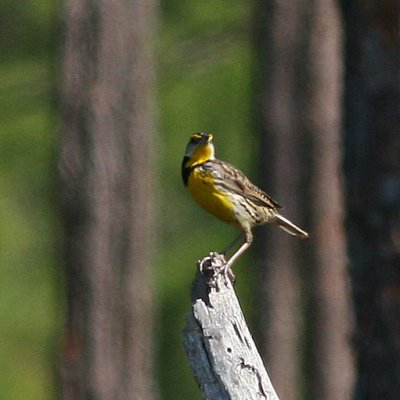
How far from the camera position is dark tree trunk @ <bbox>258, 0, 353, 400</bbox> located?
18.4 meters

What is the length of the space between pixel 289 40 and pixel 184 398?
11.0m

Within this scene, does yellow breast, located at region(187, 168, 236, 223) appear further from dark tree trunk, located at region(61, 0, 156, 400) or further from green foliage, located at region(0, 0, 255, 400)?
green foliage, located at region(0, 0, 255, 400)

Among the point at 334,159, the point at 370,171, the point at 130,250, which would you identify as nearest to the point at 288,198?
the point at 334,159

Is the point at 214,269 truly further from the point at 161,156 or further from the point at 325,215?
the point at 161,156

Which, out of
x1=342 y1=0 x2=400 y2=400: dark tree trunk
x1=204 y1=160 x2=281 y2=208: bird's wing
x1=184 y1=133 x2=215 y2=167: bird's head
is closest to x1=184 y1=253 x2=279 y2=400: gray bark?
x1=204 y1=160 x2=281 y2=208: bird's wing

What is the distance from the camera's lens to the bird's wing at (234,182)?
420 inches

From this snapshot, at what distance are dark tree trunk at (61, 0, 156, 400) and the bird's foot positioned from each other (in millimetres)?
6251

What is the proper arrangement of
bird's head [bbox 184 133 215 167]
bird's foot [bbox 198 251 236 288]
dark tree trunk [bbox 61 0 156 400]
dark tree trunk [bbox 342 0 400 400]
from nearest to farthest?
bird's foot [bbox 198 251 236 288] < bird's head [bbox 184 133 215 167] < dark tree trunk [bbox 342 0 400 400] < dark tree trunk [bbox 61 0 156 400]

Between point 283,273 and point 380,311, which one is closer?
point 380,311

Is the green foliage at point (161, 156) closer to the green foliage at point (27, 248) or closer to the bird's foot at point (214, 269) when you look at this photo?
the green foliage at point (27, 248)

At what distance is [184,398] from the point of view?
93.3 feet

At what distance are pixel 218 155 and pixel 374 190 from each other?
14.7m

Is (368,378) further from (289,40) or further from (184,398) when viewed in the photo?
(184,398)

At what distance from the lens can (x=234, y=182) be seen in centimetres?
1080
